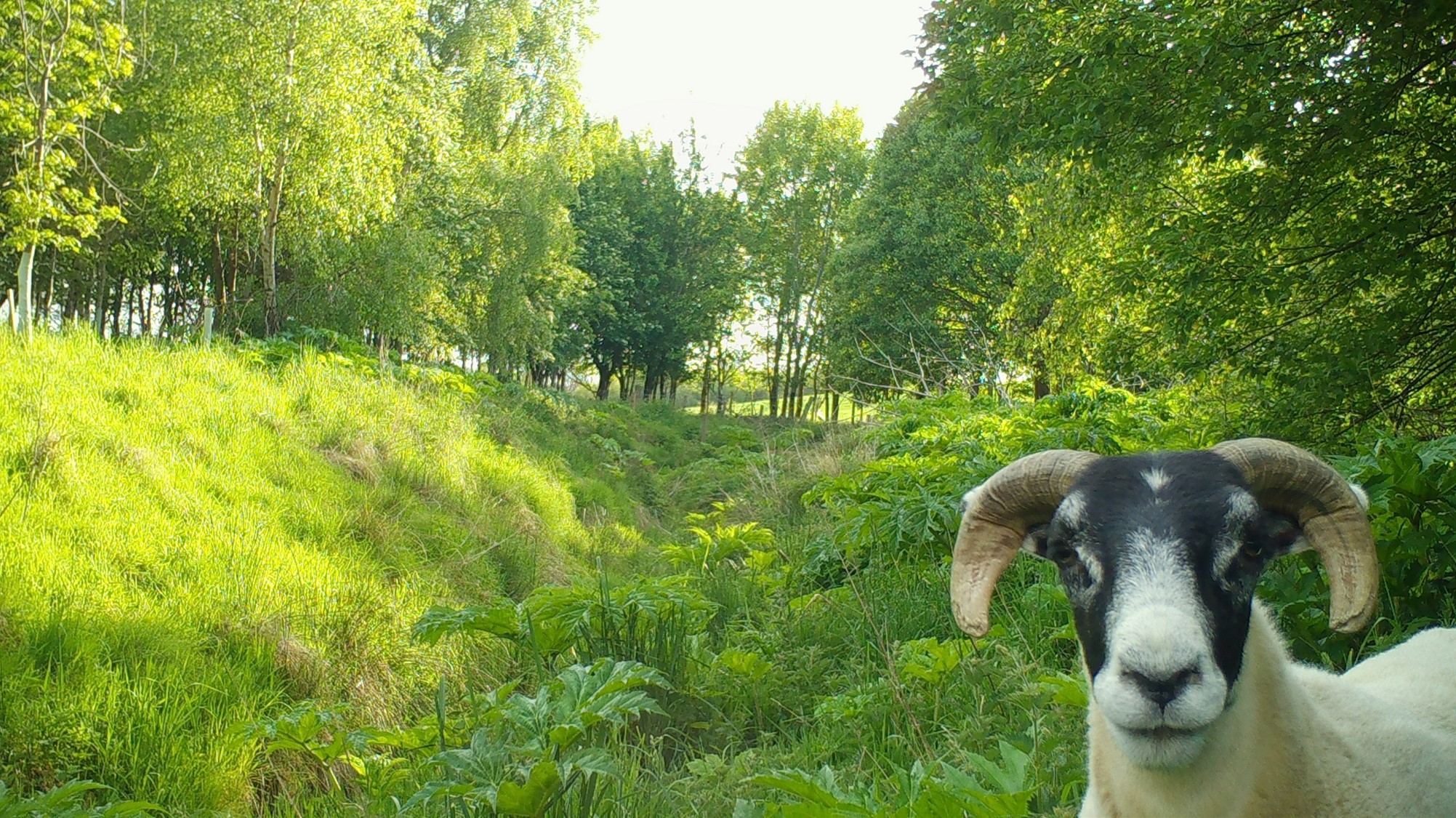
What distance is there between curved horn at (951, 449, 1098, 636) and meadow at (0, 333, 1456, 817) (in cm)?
56

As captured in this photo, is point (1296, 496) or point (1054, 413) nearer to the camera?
point (1296, 496)

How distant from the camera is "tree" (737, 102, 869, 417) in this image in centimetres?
4962

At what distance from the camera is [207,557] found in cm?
678

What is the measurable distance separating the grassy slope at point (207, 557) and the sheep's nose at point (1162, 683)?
450 centimetres

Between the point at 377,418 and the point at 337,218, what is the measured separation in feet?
30.3

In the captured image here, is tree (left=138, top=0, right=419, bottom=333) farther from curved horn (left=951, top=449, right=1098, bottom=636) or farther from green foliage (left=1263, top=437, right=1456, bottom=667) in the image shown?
green foliage (left=1263, top=437, right=1456, bottom=667)

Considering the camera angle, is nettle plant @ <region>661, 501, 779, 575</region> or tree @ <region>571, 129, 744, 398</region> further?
tree @ <region>571, 129, 744, 398</region>

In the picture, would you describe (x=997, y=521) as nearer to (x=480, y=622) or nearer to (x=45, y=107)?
(x=480, y=622)

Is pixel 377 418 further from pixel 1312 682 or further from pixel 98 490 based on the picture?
pixel 1312 682

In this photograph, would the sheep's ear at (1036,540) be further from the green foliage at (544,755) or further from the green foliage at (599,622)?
the green foliage at (599,622)

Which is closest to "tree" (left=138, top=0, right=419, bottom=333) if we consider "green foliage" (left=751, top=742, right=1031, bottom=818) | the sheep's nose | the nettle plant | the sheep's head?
the nettle plant

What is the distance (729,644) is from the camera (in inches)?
257

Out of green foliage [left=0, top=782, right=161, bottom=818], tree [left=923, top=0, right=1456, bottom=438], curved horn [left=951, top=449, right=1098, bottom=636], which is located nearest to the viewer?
green foliage [left=0, top=782, right=161, bottom=818]

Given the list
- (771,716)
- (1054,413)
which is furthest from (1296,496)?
(1054,413)
